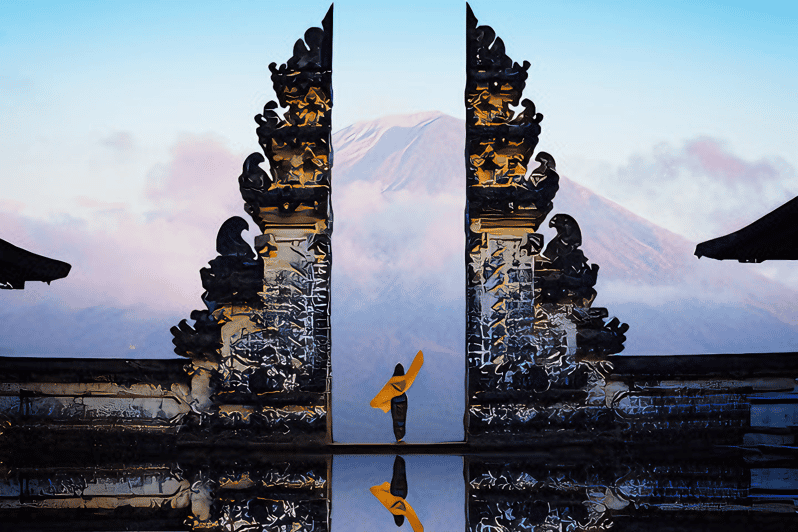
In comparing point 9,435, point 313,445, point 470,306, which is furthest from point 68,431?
point 470,306

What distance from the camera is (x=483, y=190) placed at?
25.6 feet

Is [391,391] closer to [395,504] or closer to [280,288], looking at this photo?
[280,288]

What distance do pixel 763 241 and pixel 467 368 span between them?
3.07 meters

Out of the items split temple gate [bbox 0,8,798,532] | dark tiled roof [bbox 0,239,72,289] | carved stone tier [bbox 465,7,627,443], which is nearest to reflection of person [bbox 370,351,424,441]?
split temple gate [bbox 0,8,798,532]

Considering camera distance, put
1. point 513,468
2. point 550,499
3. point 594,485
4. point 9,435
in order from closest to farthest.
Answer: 1. point 550,499
2. point 594,485
3. point 513,468
4. point 9,435

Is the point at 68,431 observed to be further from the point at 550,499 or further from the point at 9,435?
the point at 550,499

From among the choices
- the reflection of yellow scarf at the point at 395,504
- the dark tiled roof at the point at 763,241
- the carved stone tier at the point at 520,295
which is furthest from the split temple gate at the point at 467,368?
the dark tiled roof at the point at 763,241

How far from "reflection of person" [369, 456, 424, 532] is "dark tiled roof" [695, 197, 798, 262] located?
3.74m

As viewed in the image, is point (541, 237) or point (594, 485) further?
point (541, 237)

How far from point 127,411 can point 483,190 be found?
4090mm

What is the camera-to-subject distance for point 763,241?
748cm

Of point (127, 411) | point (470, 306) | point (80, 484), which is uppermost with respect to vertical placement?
point (470, 306)

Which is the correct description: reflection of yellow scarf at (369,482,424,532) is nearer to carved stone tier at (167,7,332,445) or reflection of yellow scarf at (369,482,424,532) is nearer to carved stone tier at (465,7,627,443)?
carved stone tier at (167,7,332,445)

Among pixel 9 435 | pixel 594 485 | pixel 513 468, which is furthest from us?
pixel 9 435
